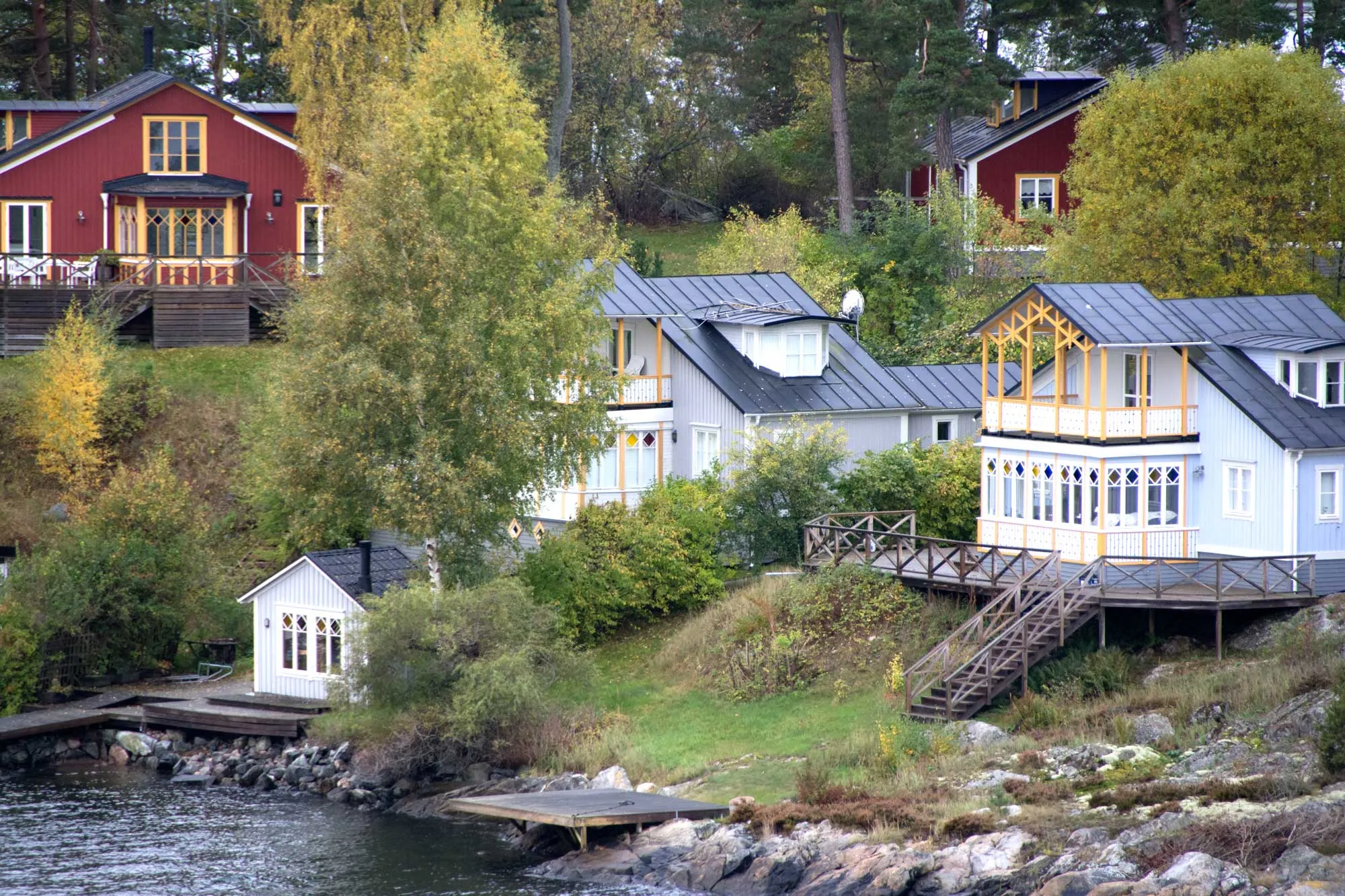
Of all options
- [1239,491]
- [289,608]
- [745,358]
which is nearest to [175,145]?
[745,358]

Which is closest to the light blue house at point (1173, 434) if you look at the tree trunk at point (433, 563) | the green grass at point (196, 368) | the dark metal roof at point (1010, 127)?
the tree trunk at point (433, 563)

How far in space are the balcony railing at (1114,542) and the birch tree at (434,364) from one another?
31.8 feet

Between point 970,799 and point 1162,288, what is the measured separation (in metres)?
20.4

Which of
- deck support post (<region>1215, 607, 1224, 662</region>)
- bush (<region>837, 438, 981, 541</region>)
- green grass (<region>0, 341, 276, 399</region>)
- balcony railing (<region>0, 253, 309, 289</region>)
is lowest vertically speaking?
deck support post (<region>1215, 607, 1224, 662</region>)

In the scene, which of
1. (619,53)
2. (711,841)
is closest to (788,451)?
(711,841)

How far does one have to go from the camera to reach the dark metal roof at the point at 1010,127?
58.1 meters

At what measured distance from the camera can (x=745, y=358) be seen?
43.1 metres

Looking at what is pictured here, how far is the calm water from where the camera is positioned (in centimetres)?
2684

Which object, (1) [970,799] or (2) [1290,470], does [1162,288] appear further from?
(1) [970,799]

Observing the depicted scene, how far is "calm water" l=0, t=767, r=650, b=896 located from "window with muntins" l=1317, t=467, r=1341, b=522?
51.9ft

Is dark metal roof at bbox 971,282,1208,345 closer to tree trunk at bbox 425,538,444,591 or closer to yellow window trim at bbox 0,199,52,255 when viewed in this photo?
tree trunk at bbox 425,538,444,591

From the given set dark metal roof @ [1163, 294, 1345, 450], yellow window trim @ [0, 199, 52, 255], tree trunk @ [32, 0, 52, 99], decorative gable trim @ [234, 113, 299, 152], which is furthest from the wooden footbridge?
tree trunk @ [32, 0, 52, 99]

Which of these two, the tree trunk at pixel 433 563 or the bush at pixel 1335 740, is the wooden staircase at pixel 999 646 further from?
the tree trunk at pixel 433 563

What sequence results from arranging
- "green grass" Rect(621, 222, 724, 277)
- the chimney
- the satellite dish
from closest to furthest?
1. the chimney
2. the satellite dish
3. "green grass" Rect(621, 222, 724, 277)
